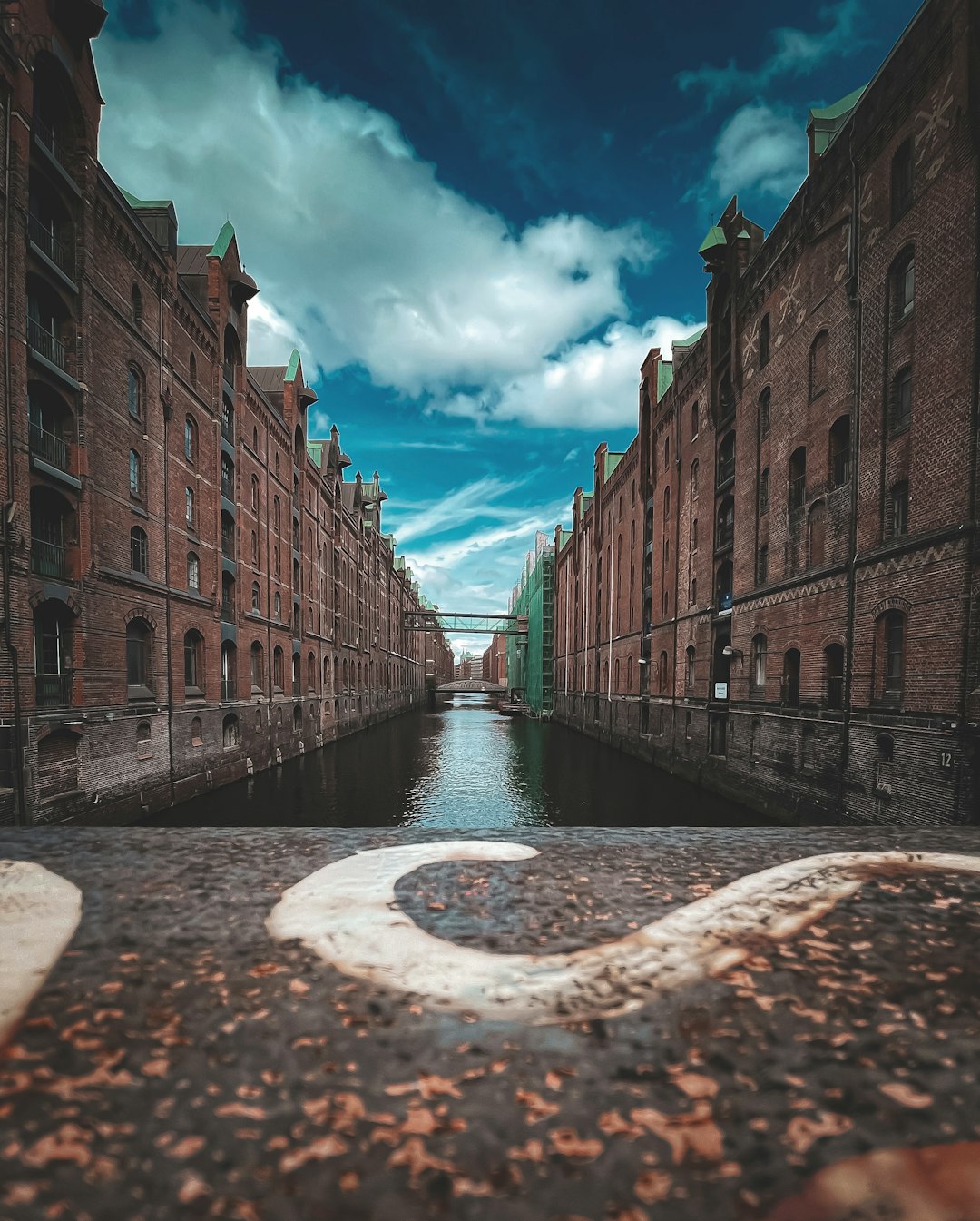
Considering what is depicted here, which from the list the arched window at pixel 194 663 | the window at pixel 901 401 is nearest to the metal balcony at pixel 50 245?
the arched window at pixel 194 663

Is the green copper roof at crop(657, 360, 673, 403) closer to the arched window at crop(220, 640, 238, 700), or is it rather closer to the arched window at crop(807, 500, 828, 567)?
the arched window at crop(807, 500, 828, 567)

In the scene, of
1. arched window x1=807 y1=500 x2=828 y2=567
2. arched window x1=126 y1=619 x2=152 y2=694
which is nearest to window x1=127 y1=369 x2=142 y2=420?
arched window x1=126 y1=619 x2=152 y2=694

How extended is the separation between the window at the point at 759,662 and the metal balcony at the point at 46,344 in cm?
1876

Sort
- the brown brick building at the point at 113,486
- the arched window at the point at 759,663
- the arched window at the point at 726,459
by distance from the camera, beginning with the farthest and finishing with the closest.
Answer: the arched window at the point at 726,459 < the arched window at the point at 759,663 < the brown brick building at the point at 113,486

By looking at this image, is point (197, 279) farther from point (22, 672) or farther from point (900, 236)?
point (900, 236)

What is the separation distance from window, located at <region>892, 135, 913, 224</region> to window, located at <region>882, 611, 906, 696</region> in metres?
8.12

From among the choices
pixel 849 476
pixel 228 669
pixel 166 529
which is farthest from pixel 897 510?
pixel 228 669

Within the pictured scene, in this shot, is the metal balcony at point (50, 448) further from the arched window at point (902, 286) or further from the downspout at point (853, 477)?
the arched window at point (902, 286)

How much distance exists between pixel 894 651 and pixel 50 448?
18039 millimetres

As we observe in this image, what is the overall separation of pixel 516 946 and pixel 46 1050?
47.4 inches

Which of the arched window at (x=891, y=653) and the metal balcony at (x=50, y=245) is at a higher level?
the metal balcony at (x=50, y=245)

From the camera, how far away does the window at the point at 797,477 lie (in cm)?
1509

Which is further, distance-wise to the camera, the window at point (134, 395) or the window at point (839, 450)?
the window at point (134, 395)

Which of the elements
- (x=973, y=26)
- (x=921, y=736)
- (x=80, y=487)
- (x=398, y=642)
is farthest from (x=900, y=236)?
(x=398, y=642)
